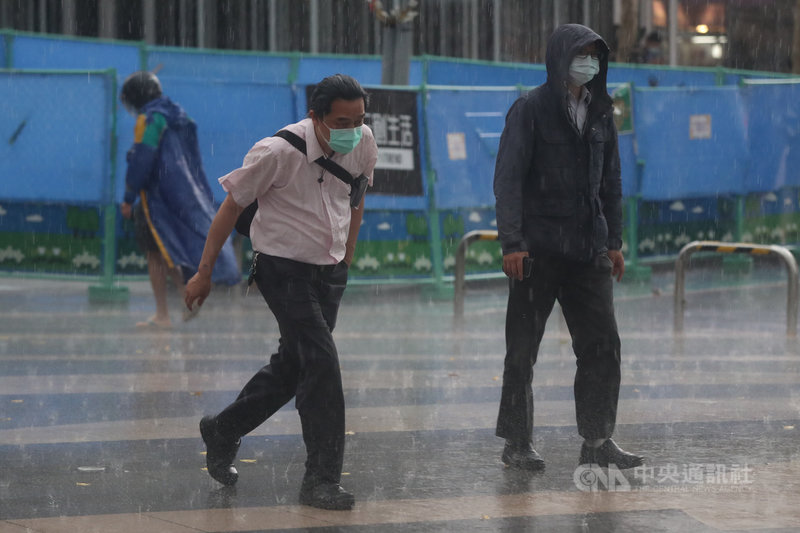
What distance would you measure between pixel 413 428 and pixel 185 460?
124 centimetres

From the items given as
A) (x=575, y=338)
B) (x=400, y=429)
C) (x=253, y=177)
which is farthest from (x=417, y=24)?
(x=253, y=177)

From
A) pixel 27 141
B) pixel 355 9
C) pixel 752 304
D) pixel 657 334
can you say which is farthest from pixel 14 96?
pixel 355 9

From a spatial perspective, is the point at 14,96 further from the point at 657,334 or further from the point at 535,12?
A: the point at 535,12

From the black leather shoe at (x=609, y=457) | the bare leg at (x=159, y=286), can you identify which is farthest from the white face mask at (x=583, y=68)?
the bare leg at (x=159, y=286)

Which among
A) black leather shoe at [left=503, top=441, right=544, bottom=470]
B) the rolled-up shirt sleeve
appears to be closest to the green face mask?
the rolled-up shirt sleeve

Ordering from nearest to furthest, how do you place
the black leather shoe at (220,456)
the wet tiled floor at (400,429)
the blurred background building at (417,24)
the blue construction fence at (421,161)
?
the wet tiled floor at (400,429) < the black leather shoe at (220,456) < the blue construction fence at (421,161) < the blurred background building at (417,24)

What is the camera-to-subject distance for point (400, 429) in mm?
6992

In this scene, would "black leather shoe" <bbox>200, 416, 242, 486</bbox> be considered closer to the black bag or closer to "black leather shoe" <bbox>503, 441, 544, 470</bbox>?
the black bag

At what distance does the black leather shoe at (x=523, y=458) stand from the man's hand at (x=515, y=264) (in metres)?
0.71

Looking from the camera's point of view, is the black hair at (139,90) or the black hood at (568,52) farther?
the black hair at (139,90)

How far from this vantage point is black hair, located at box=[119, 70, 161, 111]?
1063 centimetres

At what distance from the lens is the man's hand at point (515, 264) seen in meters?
5.88

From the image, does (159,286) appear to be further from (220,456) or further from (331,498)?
(331,498)

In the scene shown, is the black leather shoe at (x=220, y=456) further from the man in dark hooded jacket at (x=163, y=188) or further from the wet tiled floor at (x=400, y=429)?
the man in dark hooded jacket at (x=163, y=188)
